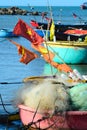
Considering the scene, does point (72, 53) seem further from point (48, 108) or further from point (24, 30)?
point (48, 108)

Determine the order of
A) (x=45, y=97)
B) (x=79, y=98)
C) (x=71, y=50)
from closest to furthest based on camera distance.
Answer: (x=45, y=97), (x=79, y=98), (x=71, y=50)

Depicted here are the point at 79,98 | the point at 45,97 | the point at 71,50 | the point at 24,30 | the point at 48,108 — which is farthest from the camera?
the point at 71,50

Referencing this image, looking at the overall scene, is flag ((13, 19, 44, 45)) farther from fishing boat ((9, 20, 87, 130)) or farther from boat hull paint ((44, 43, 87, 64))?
boat hull paint ((44, 43, 87, 64))

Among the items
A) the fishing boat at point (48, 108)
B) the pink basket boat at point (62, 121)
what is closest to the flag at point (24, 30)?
the fishing boat at point (48, 108)

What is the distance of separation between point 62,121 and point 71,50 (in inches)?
633

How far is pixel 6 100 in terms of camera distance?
17.4m

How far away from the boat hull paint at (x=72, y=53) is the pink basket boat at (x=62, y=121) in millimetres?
15286

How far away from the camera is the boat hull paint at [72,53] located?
94.0 ft

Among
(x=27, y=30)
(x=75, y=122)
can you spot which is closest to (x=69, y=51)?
(x=27, y=30)

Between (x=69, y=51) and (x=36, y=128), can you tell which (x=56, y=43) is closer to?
(x=69, y=51)

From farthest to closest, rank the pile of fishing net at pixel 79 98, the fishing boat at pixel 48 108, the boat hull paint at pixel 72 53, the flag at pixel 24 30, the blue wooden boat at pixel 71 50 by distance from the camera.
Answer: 1. the boat hull paint at pixel 72 53
2. the blue wooden boat at pixel 71 50
3. the flag at pixel 24 30
4. the pile of fishing net at pixel 79 98
5. the fishing boat at pixel 48 108

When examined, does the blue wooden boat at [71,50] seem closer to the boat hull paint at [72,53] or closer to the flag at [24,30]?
the boat hull paint at [72,53]

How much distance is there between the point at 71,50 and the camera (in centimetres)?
2884

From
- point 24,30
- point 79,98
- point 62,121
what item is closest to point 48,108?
point 62,121
